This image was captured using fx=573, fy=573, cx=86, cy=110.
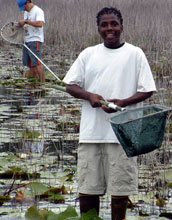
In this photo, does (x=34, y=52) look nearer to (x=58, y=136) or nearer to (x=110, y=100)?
(x=58, y=136)

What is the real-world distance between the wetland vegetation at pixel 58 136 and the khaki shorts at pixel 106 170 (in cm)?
20

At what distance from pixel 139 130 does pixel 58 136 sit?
2.71 meters

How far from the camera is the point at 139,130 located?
2.56 meters

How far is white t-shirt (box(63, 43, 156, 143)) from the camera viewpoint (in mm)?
2748

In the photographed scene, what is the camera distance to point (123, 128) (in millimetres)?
2514

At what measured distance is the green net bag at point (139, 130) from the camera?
253 cm

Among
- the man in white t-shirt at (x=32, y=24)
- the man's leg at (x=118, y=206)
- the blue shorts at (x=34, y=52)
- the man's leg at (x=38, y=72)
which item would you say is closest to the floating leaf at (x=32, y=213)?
the man's leg at (x=118, y=206)

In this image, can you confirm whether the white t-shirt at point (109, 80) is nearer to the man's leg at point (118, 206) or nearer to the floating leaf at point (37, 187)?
the man's leg at point (118, 206)

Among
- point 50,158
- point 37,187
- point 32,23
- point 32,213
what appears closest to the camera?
point 32,213

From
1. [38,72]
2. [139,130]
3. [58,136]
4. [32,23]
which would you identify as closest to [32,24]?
[32,23]

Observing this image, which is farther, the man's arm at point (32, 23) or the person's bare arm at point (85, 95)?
A: the man's arm at point (32, 23)

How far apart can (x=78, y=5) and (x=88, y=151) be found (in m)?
11.5

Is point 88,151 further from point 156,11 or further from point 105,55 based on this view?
point 156,11

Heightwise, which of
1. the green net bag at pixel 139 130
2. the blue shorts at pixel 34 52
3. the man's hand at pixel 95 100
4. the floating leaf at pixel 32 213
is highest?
the blue shorts at pixel 34 52
